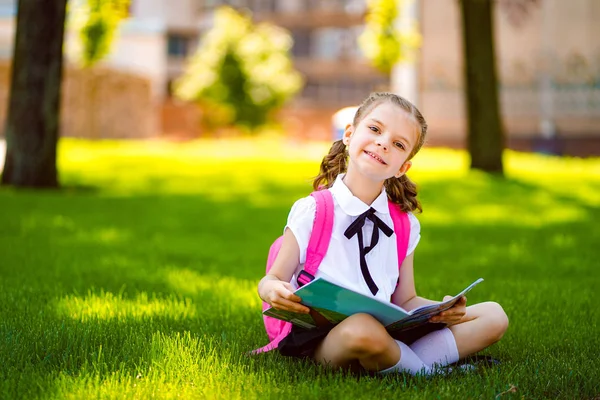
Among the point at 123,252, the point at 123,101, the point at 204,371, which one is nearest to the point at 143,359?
the point at 204,371

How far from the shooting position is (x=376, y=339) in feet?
10.1

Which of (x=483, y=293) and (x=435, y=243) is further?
(x=435, y=243)

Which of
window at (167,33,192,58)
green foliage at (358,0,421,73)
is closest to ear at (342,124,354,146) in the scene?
green foliage at (358,0,421,73)

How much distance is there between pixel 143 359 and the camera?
3.28m

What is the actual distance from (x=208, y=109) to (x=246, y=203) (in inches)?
1016

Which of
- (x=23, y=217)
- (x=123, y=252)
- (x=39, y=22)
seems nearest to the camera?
(x=123, y=252)

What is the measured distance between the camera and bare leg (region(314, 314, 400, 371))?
121 inches

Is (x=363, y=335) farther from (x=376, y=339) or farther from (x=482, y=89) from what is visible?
(x=482, y=89)

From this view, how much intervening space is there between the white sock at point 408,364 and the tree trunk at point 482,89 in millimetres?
10937

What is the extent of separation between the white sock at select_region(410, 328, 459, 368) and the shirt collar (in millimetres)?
552

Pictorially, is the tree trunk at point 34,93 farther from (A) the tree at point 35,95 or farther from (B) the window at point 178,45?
(B) the window at point 178,45

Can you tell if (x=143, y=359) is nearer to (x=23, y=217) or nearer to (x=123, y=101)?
(x=23, y=217)

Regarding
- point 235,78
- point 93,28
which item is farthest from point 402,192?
point 235,78

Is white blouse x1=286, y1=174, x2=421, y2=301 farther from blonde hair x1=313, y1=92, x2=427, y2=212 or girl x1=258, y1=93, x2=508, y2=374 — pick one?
blonde hair x1=313, y1=92, x2=427, y2=212
